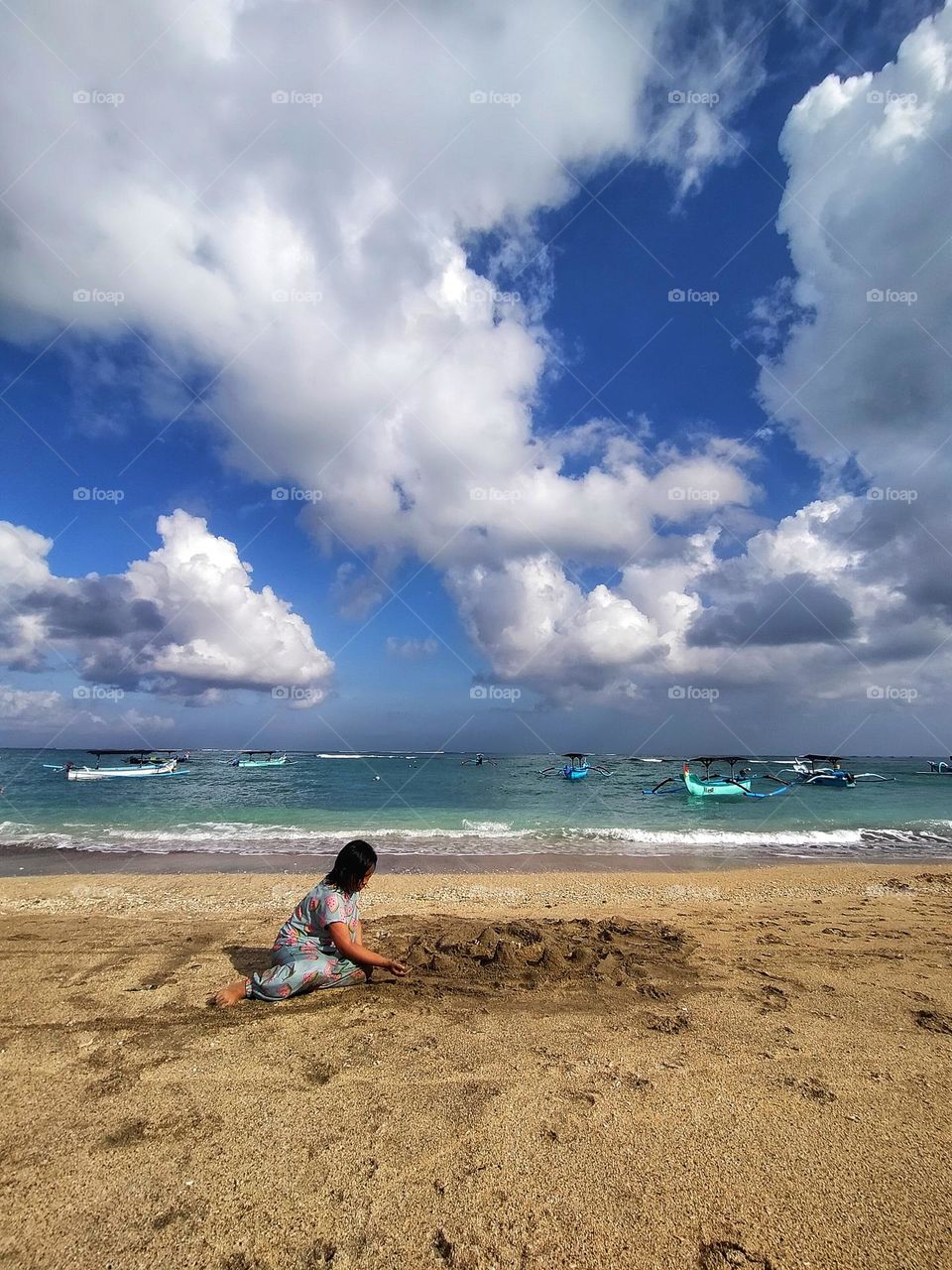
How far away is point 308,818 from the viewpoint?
2628 cm

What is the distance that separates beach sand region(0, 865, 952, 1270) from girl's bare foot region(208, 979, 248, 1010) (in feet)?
0.59

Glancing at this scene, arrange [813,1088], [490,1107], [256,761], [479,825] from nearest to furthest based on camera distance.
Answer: [490,1107]
[813,1088]
[479,825]
[256,761]

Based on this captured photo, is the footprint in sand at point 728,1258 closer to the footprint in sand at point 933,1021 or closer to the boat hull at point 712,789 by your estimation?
the footprint in sand at point 933,1021

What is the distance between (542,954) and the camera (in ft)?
21.6

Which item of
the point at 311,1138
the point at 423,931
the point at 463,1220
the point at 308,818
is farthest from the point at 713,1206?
the point at 308,818

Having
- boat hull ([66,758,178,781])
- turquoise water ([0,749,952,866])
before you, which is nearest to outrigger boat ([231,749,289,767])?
boat hull ([66,758,178,781])

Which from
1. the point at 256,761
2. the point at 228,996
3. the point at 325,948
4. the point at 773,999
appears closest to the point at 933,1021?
the point at 773,999

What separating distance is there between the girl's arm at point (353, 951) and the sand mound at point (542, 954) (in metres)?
0.46

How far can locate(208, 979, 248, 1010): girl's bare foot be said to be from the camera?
538 cm

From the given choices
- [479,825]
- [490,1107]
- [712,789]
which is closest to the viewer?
[490,1107]

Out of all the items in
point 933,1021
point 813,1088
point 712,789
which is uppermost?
point 813,1088

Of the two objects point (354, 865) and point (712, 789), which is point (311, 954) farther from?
point (712, 789)

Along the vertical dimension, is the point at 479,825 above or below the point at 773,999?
below

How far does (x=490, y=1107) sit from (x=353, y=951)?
227 centimetres
